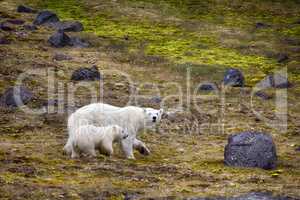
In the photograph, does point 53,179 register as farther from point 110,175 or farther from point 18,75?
point 18,75

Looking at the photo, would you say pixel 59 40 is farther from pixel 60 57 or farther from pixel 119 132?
pixel 119 132

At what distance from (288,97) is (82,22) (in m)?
35.2

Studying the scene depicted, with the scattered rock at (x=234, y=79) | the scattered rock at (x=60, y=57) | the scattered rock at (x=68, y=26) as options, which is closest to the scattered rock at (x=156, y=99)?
the scattered rock at (x=234, y=79)

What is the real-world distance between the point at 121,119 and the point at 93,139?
93.3 inches

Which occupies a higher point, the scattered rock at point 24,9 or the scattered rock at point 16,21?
the scattered rock at point 24,9

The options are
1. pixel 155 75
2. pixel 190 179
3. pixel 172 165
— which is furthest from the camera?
Result: pixel 155 75

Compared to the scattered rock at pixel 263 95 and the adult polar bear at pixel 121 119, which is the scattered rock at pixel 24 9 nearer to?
the scattered rock at pixel 263 95

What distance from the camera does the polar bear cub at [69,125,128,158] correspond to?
23.7 m

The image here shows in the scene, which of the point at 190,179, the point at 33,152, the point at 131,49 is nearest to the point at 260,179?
the point at 190,179

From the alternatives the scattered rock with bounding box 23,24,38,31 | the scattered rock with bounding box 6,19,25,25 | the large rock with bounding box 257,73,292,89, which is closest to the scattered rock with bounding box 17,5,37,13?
the scattered rock with bounding box 6,19,25,25

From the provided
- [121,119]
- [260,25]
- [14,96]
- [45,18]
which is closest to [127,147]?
[121,119]

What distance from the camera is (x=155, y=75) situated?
48594 millimetres

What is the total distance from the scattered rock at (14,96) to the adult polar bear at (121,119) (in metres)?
9.07

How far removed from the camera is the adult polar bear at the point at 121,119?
24969mm
